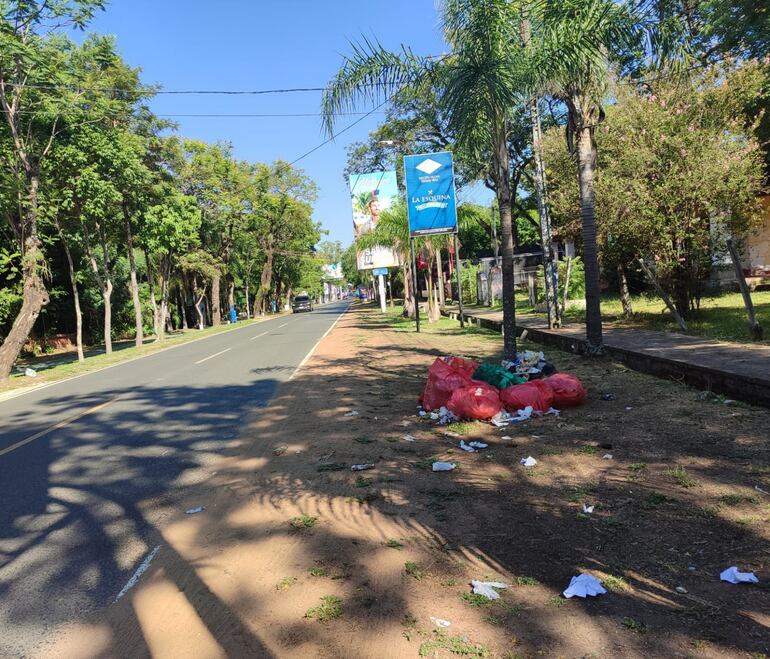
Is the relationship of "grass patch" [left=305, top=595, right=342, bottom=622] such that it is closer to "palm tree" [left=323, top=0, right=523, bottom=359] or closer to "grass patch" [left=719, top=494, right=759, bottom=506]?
"grass patch" [left=719, top=494, right=759, bottom=506]

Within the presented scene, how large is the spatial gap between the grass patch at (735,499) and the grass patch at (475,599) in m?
2.15

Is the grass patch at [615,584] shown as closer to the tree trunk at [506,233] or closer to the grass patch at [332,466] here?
the grass patch at [332,466]

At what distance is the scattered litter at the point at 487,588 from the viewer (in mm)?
3229

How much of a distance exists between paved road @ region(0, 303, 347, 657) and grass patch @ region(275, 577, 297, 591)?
100 cm

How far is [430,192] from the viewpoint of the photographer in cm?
1708

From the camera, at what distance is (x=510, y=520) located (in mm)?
4238

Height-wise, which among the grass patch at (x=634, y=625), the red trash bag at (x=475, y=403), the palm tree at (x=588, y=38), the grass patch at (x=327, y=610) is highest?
the palm tree at (x=588, y=38)

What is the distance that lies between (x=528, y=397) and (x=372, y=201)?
78.0 feet

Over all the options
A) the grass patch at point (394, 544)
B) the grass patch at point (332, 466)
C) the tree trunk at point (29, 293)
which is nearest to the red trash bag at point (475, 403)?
the grass patch at point (332, 466)

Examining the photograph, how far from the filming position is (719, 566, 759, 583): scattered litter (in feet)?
10.5

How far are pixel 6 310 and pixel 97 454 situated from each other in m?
21.8

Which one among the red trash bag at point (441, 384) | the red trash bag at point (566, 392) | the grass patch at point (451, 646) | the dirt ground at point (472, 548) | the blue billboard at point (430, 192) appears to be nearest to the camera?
the grass patch at point (451, 646)

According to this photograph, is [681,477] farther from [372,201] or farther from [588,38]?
[372,201]

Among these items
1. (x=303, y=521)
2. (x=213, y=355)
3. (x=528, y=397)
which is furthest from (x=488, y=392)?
(x=213, y=355)
